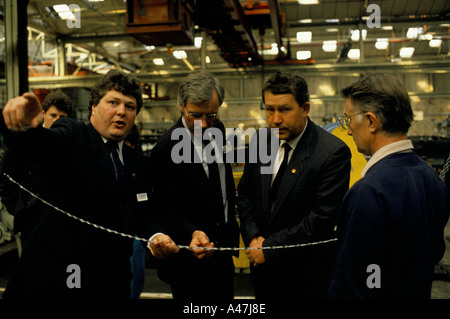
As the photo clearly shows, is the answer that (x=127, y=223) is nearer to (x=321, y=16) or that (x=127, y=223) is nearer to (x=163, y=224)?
(x=163, y=224)

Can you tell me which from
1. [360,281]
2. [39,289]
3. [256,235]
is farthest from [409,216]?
[39,289]

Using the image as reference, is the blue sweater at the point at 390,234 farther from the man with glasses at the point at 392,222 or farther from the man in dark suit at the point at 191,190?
the man in dark suit at the point at 191,190

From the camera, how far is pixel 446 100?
54.2 ft

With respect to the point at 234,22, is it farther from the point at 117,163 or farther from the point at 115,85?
the point at 117,163

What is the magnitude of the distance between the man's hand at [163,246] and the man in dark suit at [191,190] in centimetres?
15

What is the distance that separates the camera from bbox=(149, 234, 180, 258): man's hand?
171cm

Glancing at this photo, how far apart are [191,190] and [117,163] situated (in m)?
0.43

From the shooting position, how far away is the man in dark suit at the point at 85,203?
4.79ft

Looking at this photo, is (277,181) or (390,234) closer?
(390,234)

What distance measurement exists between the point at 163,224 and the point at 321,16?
10394mm

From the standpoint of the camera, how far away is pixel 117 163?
1.69 m

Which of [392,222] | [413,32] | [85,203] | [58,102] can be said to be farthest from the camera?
[413,32]

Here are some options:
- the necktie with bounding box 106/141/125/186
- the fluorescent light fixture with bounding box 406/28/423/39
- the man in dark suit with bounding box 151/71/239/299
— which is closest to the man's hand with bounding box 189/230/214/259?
the man in dark suit with bounding box 151/71/239/299

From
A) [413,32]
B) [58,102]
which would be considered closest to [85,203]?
[58,102]
